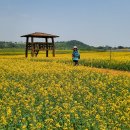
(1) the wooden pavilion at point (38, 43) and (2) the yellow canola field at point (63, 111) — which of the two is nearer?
(2) the yellow canola field at point (63, 111)

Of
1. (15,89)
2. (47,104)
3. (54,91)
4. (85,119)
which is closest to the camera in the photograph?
(85,119)

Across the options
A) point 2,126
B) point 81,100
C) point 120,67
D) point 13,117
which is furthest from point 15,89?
point 120,67

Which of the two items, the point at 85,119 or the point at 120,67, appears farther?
the point at 120,67

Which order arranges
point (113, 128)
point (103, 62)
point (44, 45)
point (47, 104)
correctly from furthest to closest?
point (44, 45) < point (103, 62) < point (47, 104) < point (113, 128)

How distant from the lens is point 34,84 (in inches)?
684

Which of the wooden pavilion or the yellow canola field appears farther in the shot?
the wooden pavilion

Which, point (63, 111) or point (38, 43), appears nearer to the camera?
point (63, 111)

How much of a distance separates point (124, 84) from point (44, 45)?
32.3m

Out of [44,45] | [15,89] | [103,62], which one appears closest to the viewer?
[15,89]

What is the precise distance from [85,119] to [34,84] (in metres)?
7.45

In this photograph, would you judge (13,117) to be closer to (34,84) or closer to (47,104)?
(47,104)

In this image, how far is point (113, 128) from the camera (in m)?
9.12

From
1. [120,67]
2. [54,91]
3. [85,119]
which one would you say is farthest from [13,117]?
[120,67]

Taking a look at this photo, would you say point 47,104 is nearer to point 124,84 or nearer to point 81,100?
point 81,100
